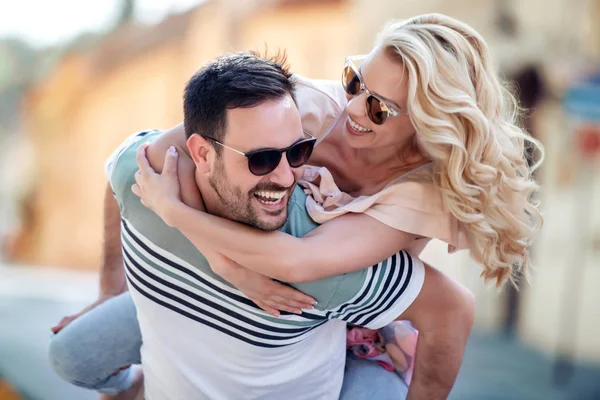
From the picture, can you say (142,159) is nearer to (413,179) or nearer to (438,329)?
(413,179)

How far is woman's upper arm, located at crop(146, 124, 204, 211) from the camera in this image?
1.68 meters

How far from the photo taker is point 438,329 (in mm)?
1677

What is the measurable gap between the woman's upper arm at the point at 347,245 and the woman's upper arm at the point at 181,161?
272 millimetres

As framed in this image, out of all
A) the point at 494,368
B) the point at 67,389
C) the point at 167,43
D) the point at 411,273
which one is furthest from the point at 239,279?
the point at 167,43

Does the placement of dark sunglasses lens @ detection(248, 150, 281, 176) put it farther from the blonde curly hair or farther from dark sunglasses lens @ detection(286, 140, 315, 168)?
the blonde curly hair

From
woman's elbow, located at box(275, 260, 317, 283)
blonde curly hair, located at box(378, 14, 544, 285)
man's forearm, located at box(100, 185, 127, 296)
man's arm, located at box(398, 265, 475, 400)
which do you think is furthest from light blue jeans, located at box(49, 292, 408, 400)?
blonde curly hair, located at box(378, 14, 544, 285)

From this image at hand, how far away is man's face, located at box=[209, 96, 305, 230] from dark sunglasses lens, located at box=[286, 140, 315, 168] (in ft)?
0.04

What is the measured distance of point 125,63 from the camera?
8.46m

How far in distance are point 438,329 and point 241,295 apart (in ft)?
1.45

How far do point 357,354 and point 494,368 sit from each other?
4.45 metres

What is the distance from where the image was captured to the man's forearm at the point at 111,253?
6.79 feet

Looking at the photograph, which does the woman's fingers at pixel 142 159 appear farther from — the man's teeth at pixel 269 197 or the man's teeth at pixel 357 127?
the man's teeth at pixel 357 127

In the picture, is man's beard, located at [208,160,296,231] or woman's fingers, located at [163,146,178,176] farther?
woman's fingers, located at [163,146,178,176]

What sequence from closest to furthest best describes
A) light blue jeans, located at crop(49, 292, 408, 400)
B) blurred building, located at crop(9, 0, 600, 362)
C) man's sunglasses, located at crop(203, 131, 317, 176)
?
1. man's sunglasses, located at crop(203, 131, 317, 176)
2. light blue jeans, located at crop(49, 292, 408, 400)
3. blurred building, located at crop(9, 0, 600, 362)
